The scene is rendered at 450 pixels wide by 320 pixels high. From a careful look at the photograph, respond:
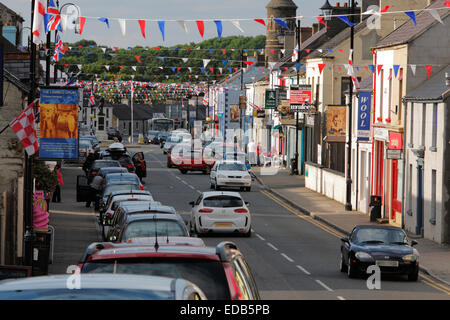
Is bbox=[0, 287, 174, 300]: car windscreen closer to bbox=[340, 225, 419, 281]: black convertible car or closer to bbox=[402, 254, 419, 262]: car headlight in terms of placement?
bbox=[340, 225, 419, 281]: black convertible car

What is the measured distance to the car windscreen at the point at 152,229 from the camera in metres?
18.8

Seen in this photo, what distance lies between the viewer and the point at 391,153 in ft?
120

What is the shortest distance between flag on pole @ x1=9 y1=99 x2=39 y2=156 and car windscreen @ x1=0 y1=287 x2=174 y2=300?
14733 millimetres

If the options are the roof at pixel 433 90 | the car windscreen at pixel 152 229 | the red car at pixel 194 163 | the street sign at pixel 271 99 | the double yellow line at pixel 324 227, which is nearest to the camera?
the car windscreen at pixel 152 229

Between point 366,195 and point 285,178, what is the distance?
20.3m

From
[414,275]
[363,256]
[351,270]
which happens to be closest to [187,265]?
[363,256]

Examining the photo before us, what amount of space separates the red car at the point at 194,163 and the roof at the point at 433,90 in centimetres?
3041

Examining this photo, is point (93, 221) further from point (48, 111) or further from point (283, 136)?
point (283, 136)

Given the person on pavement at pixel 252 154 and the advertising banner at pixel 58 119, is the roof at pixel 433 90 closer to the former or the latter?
the advertising banner at pixel 58 119

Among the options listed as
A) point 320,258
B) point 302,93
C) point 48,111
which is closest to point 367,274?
point 320,258

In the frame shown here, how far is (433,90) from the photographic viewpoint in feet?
112

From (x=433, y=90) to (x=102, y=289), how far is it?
29.7 meters

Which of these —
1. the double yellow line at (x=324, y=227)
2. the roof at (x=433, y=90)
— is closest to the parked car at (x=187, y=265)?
the double yellow line at (x=324, y=227)

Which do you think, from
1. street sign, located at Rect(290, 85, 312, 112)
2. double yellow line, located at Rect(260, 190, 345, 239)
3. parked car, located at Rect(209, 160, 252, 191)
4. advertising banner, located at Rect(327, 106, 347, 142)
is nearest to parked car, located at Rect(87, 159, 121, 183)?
parked car, located at Rect(209, 160, 252, 191)
